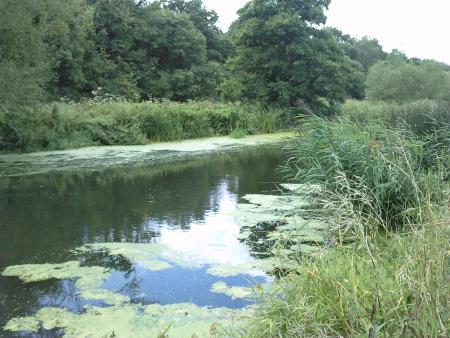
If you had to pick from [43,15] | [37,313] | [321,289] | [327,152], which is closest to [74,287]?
[37,313]

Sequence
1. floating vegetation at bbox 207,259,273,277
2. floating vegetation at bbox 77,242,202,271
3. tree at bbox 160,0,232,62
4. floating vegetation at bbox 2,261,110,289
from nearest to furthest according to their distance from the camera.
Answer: floating vegetation at bbox 2,261,110,289 → floating vegetation at bbox 207,259,273,277 → floating vegetation at bbox 77,242,202,271 → tree at bbox 160,0,232,62

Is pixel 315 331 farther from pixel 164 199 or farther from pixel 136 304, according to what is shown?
pixel 164 199

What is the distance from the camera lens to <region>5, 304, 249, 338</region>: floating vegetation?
3422mm

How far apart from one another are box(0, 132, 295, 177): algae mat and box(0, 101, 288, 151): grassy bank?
1.65ft

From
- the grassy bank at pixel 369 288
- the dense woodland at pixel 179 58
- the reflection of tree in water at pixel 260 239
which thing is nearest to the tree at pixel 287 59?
the dense woodland at pixel 179 58

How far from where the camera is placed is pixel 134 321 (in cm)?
360

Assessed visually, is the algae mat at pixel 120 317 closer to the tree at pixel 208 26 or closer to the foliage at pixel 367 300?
the foliage at pixel 367 300

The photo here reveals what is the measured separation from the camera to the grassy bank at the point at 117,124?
12.4m

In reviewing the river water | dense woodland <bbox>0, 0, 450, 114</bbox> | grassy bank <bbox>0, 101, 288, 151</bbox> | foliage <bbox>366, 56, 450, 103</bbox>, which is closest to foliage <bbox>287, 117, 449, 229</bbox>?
the river water

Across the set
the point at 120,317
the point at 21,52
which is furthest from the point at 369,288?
the point at 21,52

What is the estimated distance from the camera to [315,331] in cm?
266

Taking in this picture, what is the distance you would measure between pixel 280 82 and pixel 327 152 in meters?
14.6

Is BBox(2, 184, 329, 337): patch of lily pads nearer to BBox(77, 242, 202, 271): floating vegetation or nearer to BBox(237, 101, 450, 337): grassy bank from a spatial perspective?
BBox(77, 242, 202, 271): floating vegetation

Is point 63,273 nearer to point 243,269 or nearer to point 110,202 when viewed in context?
point 243,269
